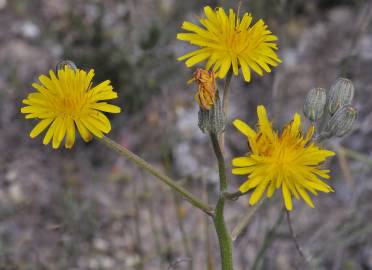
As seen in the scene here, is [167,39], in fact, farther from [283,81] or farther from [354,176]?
[354,176]

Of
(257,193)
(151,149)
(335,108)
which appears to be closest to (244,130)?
(257,193)

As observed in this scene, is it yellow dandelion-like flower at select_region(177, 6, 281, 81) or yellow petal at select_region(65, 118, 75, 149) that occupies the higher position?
yellow dandelion-like flower at select_region(177, 6, 281, 81)

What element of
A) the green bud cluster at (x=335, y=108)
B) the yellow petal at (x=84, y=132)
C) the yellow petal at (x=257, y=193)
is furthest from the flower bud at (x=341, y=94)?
the yellow petal at (x=84, y=132)

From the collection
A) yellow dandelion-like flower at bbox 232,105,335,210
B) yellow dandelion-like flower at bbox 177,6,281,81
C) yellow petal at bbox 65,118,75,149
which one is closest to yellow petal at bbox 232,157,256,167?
yellow dandelion-like flower at bbox 232,105,335,210

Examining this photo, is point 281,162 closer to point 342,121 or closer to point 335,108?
point 342,121

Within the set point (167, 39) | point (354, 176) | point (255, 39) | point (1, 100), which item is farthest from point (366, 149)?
point (1, 100)

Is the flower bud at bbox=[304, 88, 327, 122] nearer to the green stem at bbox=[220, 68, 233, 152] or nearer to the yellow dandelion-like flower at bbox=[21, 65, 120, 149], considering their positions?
the green stem at bbox=[220, 68, 233, 152]
